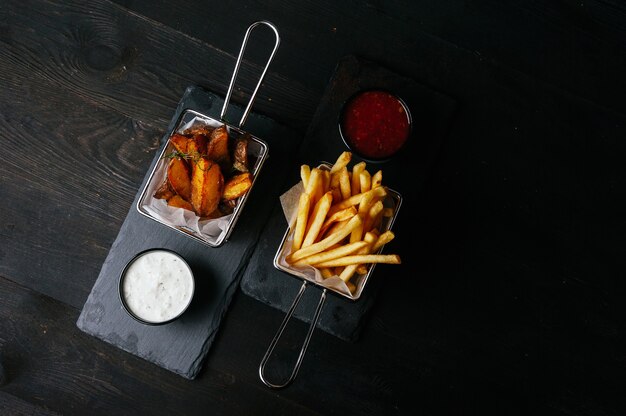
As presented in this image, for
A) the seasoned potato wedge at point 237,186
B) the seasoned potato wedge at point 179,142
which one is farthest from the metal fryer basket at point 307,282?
the seasoned potato wedge at point 179,142

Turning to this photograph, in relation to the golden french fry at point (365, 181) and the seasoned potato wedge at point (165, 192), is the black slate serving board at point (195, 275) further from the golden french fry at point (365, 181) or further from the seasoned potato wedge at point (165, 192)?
the golden french fry at point (365, 181)

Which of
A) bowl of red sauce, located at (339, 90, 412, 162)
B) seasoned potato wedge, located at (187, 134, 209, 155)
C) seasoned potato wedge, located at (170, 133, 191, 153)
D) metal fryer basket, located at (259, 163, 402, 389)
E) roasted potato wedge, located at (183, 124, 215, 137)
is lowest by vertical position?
metal fryer basket, located at (259, 163, 402, 389)

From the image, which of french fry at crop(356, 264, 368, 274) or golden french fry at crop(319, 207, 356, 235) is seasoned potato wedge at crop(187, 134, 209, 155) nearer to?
golden french fry at crop(319, 207, 356, 235)

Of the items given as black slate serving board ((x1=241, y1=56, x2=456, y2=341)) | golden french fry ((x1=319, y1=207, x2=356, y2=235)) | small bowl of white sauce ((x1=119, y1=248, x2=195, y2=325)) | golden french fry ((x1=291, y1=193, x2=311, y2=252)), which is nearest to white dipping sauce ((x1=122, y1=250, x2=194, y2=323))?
small bowl of white sauce ((x1=119, y1=248, x2=195, y2=325))

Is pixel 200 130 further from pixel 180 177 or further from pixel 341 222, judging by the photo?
pixel 341 222

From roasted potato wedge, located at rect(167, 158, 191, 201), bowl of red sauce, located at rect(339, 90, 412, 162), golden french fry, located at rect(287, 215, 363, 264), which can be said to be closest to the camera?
golden french fry, located at rect(287, 215, 363, 264)

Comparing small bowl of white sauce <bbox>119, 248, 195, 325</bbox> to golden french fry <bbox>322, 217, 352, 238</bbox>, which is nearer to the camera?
golden french fry <bbox>322, 217, 352, 238</bbox>

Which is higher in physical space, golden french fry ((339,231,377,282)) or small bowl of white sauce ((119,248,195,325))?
golden french fry ((339,231,377,282))

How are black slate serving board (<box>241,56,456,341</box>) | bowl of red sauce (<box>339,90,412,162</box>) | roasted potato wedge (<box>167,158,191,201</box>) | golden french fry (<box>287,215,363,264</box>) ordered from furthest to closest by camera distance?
black slate serving board (<box>241,56,456,341</box>)
bowl of red sauce (<box>339,90,412,162</box>)
roasted potato wedge (<box>167,158,191,201</box>)
golden french fry (<box>287,215,363,264</box>)
